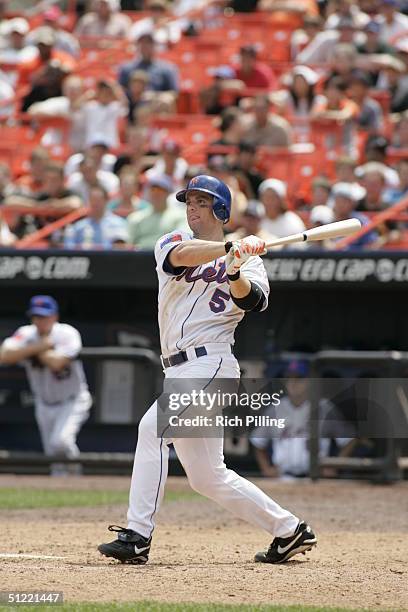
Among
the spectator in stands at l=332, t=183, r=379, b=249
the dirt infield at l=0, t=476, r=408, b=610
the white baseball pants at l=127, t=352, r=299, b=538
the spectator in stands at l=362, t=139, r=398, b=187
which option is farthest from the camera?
the spectator in stands at l=362, t=139, r=398, b=187

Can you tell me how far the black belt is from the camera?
5.71 metres

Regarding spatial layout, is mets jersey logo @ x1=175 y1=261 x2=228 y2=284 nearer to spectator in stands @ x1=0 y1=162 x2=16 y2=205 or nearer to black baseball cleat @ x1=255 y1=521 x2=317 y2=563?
Answer: black baseball cleat @ x1=255 y1=521 x2=317 y2=563

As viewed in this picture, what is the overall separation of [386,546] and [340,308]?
453 cm

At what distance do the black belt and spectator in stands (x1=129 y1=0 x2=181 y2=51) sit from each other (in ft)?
35.6

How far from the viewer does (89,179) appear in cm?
1260

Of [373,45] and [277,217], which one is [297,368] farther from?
[373,45]

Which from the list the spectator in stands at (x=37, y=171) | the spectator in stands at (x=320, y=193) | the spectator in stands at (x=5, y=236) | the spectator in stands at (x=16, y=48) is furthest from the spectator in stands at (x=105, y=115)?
the spectator in stands at (x=320, y=193)

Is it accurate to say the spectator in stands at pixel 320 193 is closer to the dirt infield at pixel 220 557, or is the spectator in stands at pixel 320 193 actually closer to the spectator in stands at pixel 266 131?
the spectator in stands at pixel 266 131

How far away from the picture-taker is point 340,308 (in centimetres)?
1112

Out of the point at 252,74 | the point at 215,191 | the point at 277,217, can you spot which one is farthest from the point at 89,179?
the point at 215,191

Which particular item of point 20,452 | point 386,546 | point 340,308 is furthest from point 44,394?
point 386,546

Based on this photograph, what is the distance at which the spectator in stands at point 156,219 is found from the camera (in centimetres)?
1135

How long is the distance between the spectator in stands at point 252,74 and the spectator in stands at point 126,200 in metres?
2.98

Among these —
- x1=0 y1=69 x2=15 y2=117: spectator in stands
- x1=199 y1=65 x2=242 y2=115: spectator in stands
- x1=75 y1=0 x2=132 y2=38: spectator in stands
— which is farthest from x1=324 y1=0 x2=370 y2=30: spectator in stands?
x1=0 y1=69 x2=15 y2=117: spectator in stands
